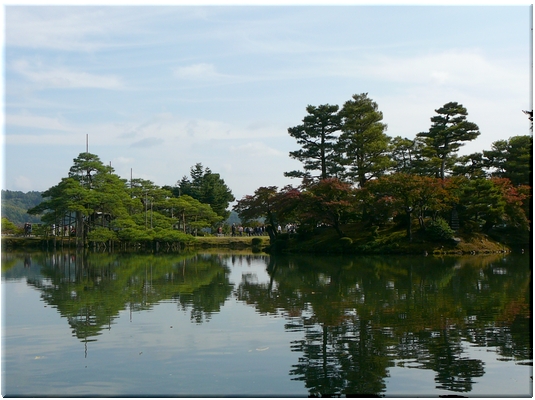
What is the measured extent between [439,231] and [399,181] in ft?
10.6

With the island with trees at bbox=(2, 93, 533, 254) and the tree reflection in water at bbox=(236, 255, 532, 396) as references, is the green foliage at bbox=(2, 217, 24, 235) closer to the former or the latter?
the island with trees at bbox=(2, 93, 533, 254)

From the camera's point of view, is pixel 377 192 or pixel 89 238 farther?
pixel 89 238

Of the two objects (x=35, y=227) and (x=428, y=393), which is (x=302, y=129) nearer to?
(x=35, y=227)

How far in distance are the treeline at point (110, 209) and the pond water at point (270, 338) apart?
21.1m

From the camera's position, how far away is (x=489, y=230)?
31.6 metres

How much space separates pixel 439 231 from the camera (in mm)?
28531

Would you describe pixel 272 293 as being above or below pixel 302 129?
below

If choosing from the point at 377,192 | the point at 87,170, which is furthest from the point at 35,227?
the point at 377,192

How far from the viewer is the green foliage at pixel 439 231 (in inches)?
1120

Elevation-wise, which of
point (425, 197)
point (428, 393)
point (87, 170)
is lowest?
point (428, 393)

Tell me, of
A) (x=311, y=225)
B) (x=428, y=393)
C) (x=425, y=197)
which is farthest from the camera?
(x=311, y=225)

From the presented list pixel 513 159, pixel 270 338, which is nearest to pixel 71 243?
pixel 513 159

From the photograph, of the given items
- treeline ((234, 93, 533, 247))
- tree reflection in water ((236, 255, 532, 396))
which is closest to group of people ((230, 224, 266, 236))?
treeline ((234, 93, 533, 247))

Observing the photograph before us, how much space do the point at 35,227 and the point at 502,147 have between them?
3249 centimetres
